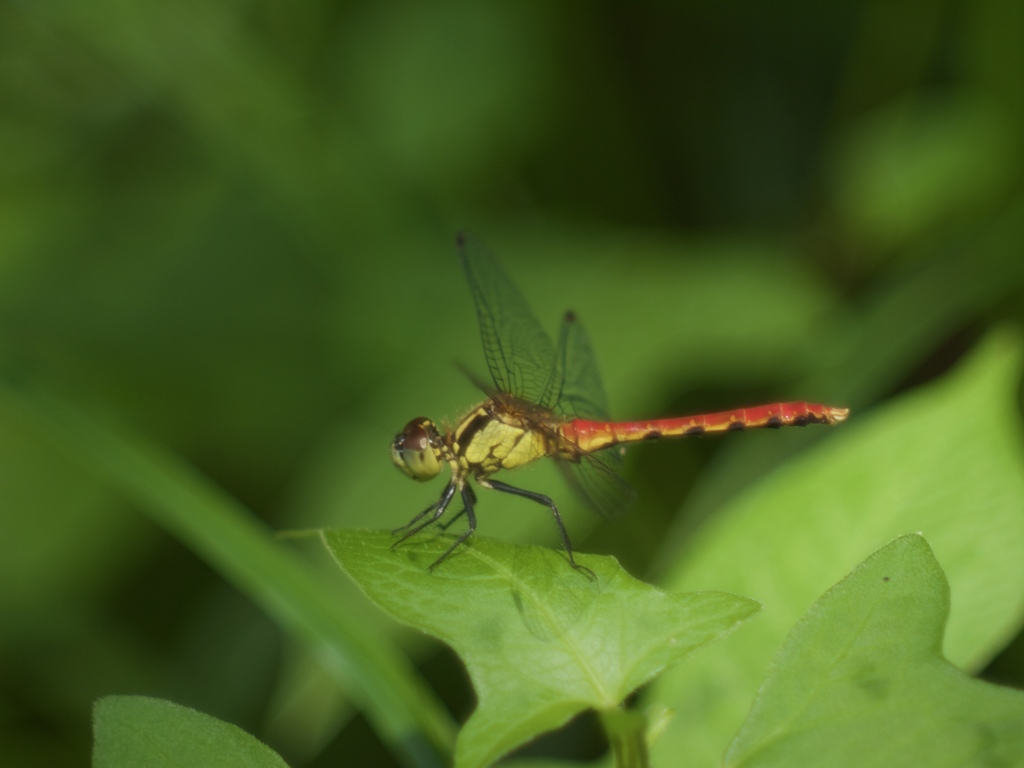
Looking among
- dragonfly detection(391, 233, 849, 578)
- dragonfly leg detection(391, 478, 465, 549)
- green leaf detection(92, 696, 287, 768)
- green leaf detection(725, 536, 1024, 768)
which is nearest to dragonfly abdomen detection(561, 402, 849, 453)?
dragonfly detection(391, 233, 849, 578)

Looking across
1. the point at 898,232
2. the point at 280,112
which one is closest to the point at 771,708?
the point at 898,232

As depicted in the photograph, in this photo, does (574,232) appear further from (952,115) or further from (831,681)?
(831,681)

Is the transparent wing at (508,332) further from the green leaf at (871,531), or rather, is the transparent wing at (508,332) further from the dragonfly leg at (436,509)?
the green leaf at (871,531)

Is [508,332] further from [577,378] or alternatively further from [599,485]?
[599,485]

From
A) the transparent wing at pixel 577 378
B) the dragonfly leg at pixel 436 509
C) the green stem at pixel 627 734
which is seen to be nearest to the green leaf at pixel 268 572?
the dragonfly leg at pixel 436 509

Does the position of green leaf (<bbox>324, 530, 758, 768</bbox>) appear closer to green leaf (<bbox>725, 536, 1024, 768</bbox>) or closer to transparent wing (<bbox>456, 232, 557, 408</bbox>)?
green leaf (<bbox>725, 536, 1024, 768</bbox>)

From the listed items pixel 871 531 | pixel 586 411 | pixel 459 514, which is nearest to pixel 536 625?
pixel 871 531
